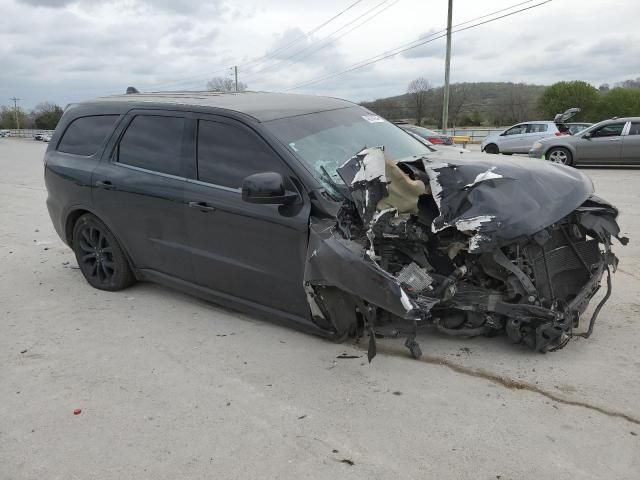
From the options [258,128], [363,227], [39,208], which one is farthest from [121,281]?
[39,208]

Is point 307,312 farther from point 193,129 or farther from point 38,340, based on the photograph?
A: point 38,340

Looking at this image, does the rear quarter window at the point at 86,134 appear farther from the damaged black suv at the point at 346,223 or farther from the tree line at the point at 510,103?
the tree line at the point at 510,103

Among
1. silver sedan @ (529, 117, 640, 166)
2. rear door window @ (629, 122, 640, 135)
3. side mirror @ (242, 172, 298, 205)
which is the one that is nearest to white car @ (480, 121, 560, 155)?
silver sedan @ (529, 117, 640, 166)

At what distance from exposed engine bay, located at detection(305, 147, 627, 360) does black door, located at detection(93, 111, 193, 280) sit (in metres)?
1.35

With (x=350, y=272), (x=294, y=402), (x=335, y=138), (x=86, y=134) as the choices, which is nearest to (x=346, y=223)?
(x=350, y=272)

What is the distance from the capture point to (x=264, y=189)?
335 cm

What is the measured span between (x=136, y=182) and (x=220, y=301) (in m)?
1.23

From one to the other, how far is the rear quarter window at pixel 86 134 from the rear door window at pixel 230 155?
126cm

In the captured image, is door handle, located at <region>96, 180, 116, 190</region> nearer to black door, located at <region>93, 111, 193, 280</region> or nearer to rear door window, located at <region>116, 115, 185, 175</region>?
black door, located at <region>93, 111, 193, 280</region>

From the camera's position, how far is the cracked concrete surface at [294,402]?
8.53 ft

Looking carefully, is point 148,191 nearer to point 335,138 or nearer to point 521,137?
point 335,138

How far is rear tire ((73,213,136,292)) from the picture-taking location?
4.89 m

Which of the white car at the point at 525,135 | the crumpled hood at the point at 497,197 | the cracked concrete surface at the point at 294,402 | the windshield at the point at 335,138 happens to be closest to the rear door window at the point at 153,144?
the windshield at the point at 335,138

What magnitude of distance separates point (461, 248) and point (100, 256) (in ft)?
11.3
